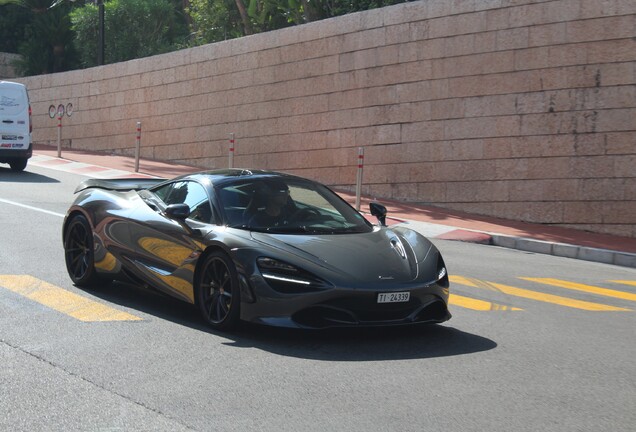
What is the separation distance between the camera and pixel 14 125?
21453mm

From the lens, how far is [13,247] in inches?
445

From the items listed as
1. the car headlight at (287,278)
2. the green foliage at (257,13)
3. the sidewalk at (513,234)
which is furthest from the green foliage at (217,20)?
the car headlight at (287,278)

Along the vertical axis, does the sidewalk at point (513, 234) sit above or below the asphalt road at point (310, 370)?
above

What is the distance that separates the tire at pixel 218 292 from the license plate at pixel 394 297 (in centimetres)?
104

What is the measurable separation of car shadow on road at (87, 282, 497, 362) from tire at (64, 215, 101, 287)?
107cm

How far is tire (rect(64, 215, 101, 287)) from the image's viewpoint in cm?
900

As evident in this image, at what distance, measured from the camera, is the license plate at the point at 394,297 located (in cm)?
698

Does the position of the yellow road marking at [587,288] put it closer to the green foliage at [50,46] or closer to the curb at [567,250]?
the curb at [567,250]

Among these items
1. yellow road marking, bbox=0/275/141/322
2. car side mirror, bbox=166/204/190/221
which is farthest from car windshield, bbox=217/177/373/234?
yellow road marking, bbox=0/275/141/322

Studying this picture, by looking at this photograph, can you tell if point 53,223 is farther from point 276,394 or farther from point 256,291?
point 276,394

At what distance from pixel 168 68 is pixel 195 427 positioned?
22.3 m

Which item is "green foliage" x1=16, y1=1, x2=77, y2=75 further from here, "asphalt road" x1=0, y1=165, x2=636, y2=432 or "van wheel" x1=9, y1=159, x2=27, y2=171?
"asphalt road" x1=0, y1=165, x2=636, y2=432

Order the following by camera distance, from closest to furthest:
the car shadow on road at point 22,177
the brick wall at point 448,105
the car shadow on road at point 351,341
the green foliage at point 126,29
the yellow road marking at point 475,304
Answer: the car shadow on road at point 351,341, the yellow road marking at point 475,304, the brick wall at point 448,105, the car shadow on road at point 22,177, the green foliage at point 126,29

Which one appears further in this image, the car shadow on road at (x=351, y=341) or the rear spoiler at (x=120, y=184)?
the rear spoiler at (x=120, y=184)
